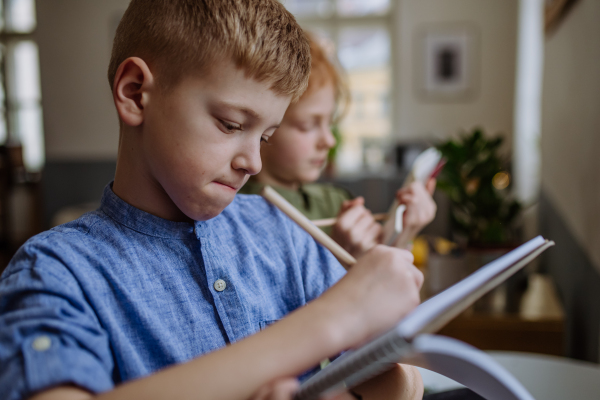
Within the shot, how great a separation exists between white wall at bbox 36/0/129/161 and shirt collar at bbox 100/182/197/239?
4509 mm

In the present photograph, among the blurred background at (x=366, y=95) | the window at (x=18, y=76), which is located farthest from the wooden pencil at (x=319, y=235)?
the window at (x=18, y=76)

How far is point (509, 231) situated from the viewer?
1.66 meters

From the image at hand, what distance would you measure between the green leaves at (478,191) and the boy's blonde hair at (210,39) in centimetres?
107

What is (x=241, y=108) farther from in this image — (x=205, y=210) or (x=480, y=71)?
(x=480, y=71)

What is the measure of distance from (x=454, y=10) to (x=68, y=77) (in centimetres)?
376

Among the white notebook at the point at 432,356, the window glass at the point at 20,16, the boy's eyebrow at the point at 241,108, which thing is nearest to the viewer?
the white notebook at the point at 432,356

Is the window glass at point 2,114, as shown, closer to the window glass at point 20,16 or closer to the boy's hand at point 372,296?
the window glass at point 20,16

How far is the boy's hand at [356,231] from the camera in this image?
3.13 feet

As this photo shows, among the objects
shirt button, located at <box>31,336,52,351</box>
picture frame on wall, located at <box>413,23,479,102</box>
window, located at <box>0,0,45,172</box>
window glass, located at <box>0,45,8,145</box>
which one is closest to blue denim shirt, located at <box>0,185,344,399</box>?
shirt button, located at <box>31,336,52,351</box>

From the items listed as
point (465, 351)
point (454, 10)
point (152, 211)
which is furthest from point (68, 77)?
point (465, 351)

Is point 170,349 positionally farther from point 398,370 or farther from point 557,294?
point 557,294

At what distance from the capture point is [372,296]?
0.43 meters

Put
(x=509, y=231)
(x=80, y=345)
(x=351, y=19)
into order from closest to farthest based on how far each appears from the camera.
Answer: (x=80, y=345) → (x=509, y=231) → (x=351, y=19)

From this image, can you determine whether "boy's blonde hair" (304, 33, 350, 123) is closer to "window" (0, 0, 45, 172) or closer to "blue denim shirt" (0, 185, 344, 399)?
"blue denim shirt" (0, 185, 344, 399)
